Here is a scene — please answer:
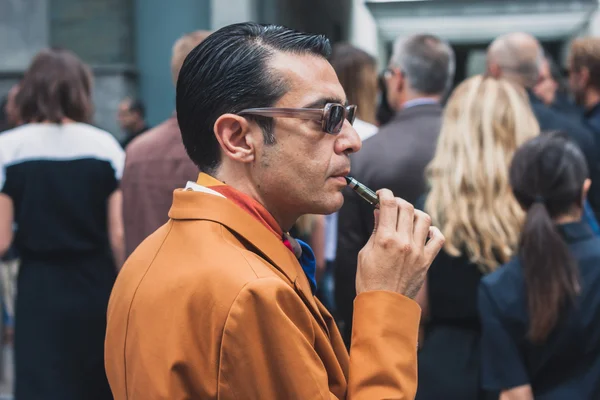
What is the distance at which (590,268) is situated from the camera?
3117 mm

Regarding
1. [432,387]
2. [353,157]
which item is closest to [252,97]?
[432,387]

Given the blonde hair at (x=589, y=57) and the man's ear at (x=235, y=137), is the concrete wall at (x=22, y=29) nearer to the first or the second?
the blonde hair at (x=589, y=57)

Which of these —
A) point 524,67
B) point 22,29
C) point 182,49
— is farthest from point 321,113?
point 22,29

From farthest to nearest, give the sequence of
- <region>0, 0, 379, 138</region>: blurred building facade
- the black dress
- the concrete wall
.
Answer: the concrete wall, <region>0, 0, 379, 138</region>: blurred building facade, the black dress

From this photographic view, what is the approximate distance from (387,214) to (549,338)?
1416 mm

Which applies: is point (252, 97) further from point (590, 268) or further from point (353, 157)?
point (353, 157)

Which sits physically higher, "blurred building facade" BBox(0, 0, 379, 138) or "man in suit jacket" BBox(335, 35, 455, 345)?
"man in suit jacket" BBox(335, 35, 455, 345)

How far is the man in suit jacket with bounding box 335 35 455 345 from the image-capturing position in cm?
401

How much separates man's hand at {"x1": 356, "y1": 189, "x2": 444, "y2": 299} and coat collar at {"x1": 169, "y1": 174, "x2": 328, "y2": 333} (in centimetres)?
12

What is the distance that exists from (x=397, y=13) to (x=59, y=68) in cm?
627

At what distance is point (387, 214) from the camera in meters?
1.88

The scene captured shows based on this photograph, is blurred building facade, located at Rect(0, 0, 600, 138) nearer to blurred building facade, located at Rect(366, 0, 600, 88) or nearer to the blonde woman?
blurred building facade, located at Rect(366, 0, 600, 88)

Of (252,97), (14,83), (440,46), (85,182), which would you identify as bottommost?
(14,83)

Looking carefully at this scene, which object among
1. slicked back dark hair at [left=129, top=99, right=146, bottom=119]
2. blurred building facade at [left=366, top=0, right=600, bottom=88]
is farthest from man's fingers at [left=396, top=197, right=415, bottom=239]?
blurred building facade at [left=366, top=0, right=600, bottom=88]
